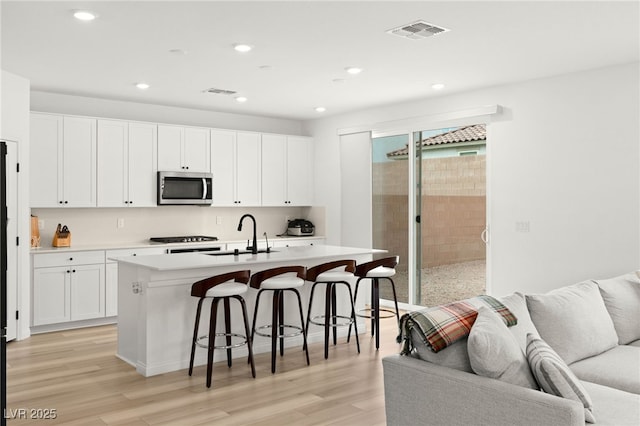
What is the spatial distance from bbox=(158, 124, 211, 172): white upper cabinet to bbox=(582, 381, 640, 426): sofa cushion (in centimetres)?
563

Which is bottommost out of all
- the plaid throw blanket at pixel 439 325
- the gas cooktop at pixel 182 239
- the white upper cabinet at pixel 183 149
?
the plaid throw blanket at pixel 439 325

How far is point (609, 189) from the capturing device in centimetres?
546

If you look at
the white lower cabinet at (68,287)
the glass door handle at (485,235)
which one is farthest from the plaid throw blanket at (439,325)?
the white lower cabinet at (68,287)

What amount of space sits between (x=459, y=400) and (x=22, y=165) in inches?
197

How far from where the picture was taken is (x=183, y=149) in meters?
7.41

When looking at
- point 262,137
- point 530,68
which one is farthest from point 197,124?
point 530,68

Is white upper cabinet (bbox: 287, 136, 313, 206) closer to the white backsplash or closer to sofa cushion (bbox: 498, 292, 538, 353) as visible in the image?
the white backsplash

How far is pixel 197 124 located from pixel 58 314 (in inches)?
121

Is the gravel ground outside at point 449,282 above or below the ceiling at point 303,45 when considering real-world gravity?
below

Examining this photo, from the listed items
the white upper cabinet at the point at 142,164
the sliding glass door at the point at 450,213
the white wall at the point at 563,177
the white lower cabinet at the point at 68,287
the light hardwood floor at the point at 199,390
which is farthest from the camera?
the white upper cabinet at the point at 142,164

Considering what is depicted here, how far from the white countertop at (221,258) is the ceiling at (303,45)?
5.85ft

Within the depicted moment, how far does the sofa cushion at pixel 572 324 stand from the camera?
3.47 m

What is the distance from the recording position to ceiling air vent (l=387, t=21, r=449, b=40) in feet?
13.8

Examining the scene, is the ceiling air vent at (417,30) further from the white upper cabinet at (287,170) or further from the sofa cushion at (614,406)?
the white upper cabinet at (287,170)
